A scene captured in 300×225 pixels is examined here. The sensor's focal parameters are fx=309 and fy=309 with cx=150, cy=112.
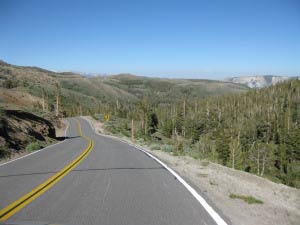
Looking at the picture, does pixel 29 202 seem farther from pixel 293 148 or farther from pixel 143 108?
→ pixel 143 108

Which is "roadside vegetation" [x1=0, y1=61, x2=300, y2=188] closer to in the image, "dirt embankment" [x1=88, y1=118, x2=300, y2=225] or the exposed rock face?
the exposed rock face

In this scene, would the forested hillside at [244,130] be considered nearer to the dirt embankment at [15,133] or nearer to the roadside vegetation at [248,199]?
the dirt embankment at [15,133]

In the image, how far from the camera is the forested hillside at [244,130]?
65.3 meters

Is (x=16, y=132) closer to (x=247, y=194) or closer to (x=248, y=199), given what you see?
(x=247, y=194)

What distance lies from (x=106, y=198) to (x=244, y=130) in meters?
98.0

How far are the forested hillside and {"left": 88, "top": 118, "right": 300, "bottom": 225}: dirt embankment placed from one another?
39941 millimetres

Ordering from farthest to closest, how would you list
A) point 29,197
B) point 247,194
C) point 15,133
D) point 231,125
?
point 231,125, point 15,133, point 247,194, point 29,197

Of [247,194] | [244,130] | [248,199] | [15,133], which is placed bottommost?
[244,130]

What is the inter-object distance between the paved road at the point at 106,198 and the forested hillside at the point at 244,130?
135 feet

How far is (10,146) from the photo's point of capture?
17500mm

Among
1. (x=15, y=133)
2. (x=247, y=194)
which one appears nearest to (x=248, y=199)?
(x=247, y=194)

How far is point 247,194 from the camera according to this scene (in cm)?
784

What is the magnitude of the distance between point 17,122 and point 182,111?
107 meters

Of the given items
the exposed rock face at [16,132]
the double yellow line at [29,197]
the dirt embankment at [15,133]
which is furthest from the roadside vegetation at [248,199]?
the exposed rock face at [16,132]
